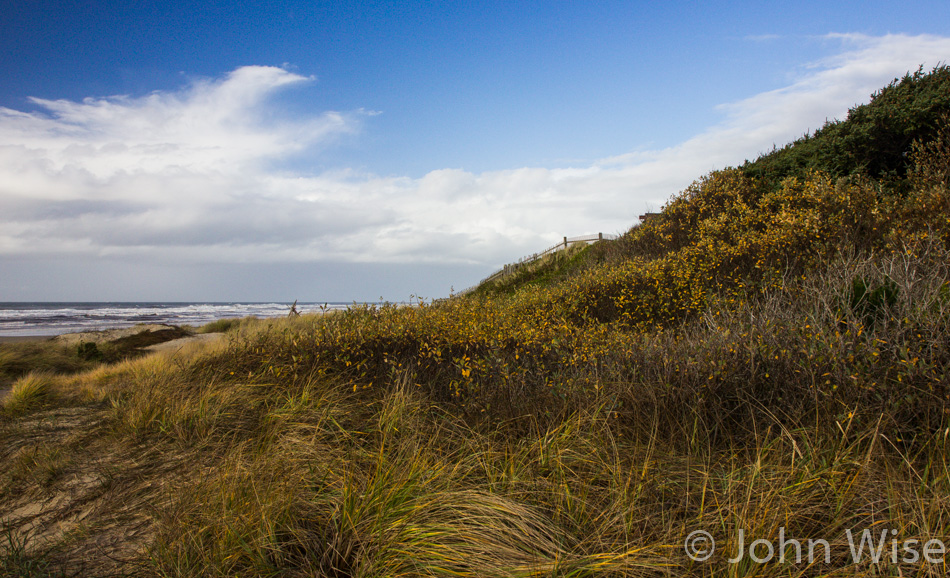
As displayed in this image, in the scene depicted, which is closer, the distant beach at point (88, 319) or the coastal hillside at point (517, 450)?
the coastal hillside at point (517, 450)

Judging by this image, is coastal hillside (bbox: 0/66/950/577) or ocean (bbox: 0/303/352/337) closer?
coastal hillside (bbox: 0/66/950/577)

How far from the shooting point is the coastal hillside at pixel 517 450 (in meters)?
2.41

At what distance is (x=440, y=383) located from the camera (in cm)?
547

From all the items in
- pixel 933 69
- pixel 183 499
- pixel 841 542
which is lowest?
pixel 841 542

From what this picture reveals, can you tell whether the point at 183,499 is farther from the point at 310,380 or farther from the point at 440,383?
the point at 440,383

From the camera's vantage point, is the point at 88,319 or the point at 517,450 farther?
the point at 88,319

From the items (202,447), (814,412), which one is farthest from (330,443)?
(814,412)

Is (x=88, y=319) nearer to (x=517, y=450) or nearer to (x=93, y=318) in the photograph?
(x=93, y=318)

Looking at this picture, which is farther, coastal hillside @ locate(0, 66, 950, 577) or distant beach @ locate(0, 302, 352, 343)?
distant beach @ locate(0, 302, 352, 343)

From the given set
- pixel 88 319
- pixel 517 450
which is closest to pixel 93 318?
pixel 88 319

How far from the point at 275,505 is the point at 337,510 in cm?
39

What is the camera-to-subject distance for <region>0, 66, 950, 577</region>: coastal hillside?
7.89ft

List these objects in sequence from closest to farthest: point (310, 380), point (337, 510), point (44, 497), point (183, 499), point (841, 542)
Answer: point (841, 542) < point (337, 510) < point (183, 499) < point (44, 497) < point (310, 380)

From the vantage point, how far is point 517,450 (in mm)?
3529
